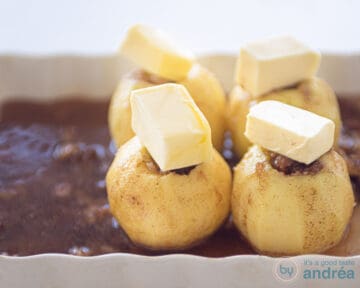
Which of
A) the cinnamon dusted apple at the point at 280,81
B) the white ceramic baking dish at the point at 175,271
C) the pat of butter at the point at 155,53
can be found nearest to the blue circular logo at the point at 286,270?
the white ceramic baking dish at the point at 175,271

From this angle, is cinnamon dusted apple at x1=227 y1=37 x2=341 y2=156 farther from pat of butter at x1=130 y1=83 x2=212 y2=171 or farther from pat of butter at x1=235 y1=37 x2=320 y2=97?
pat of butter at x1=130 y1=83 x2=212 y2=171

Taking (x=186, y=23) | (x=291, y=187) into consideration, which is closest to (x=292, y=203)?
(x=291, y=187)

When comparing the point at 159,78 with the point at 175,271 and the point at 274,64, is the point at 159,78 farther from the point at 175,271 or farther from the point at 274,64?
the point at 175,271

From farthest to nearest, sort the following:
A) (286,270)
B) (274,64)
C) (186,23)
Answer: (186,23) < (274,64) < (286,270)

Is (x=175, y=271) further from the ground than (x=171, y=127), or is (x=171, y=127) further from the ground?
(x=171, y=127)

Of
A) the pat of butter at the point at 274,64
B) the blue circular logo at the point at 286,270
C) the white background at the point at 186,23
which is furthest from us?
the white background at the point at 186,23

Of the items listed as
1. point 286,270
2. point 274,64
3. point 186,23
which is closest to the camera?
point 286,270

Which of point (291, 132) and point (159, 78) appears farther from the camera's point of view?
point (159, 78)

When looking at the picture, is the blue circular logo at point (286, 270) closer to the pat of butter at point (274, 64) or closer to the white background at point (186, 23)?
the pat of butter at point (274, 64)
